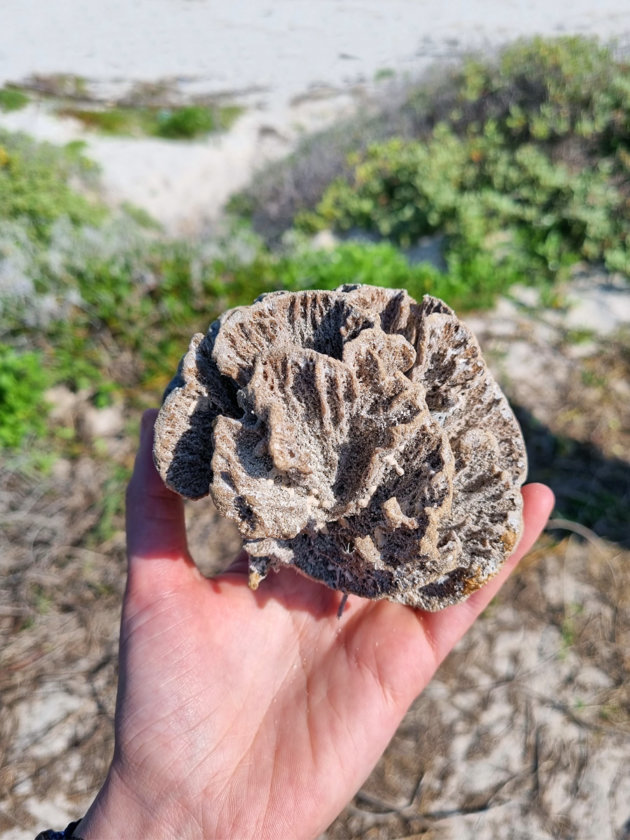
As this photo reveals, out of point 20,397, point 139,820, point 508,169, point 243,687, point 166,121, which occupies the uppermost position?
point 166,121

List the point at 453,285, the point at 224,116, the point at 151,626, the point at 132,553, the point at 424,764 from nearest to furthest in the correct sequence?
1. the point at 151,626
2. the point at 132,553
3. the point at 424,764
4. the point at 453,285
5. the point at 224,116

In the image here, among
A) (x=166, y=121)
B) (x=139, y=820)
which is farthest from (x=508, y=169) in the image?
(x=166, y=121)

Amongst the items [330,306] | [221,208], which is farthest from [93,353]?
[221,208]

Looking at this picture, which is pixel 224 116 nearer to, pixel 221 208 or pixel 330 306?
pixel 221 208

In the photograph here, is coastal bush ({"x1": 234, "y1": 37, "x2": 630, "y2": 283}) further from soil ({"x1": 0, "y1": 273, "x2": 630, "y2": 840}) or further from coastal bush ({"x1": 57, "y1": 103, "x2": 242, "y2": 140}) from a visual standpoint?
coastal bush ({"x1": 57, "y1": 103, "x2": 242, "y2": 140})

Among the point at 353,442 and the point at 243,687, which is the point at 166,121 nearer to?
the point at 353,442

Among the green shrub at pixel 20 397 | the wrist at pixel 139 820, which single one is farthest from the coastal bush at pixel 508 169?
the wrist at pixel 139 820

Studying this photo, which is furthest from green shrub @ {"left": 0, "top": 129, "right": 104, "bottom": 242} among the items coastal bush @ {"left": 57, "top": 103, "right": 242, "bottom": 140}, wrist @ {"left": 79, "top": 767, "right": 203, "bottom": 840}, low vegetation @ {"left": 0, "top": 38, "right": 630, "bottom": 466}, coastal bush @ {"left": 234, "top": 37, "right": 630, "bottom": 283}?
wrist @ {"left": 79, "top": 767, "right": 203, "bottom": 840}
